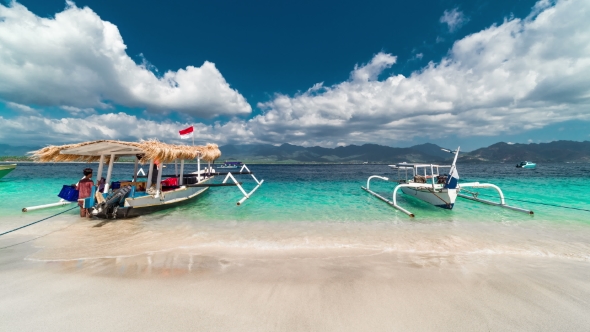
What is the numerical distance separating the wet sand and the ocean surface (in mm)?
21

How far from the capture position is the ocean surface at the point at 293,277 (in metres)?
3.00

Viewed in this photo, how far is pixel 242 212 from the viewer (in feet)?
36.3

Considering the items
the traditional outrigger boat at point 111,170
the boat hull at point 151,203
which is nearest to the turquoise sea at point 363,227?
the boat hull at point 151,203

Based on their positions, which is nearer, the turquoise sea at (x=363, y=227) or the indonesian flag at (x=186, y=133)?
the turquoise sea at (x=363, y=227)

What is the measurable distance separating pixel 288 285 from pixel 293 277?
1.09 ft

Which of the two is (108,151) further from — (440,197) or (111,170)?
(440,197)

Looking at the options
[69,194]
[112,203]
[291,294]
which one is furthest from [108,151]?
[291,294]

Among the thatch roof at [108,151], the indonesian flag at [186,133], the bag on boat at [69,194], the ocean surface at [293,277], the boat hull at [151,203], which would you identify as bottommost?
the ocean surface at [293,277]

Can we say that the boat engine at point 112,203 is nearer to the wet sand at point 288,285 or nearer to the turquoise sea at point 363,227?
the turquoise sea at point 363,227

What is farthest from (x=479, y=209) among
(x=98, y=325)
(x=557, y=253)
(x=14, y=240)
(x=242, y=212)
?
(x=14, y=240)

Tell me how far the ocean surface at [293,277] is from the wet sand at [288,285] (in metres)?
0.02

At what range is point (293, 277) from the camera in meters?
4.25

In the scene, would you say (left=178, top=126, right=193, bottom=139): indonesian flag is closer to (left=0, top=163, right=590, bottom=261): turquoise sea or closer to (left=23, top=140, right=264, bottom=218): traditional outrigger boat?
(left=23, top=140, right=264, bottom=218): traditional outrigger boat

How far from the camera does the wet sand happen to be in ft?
9.71
